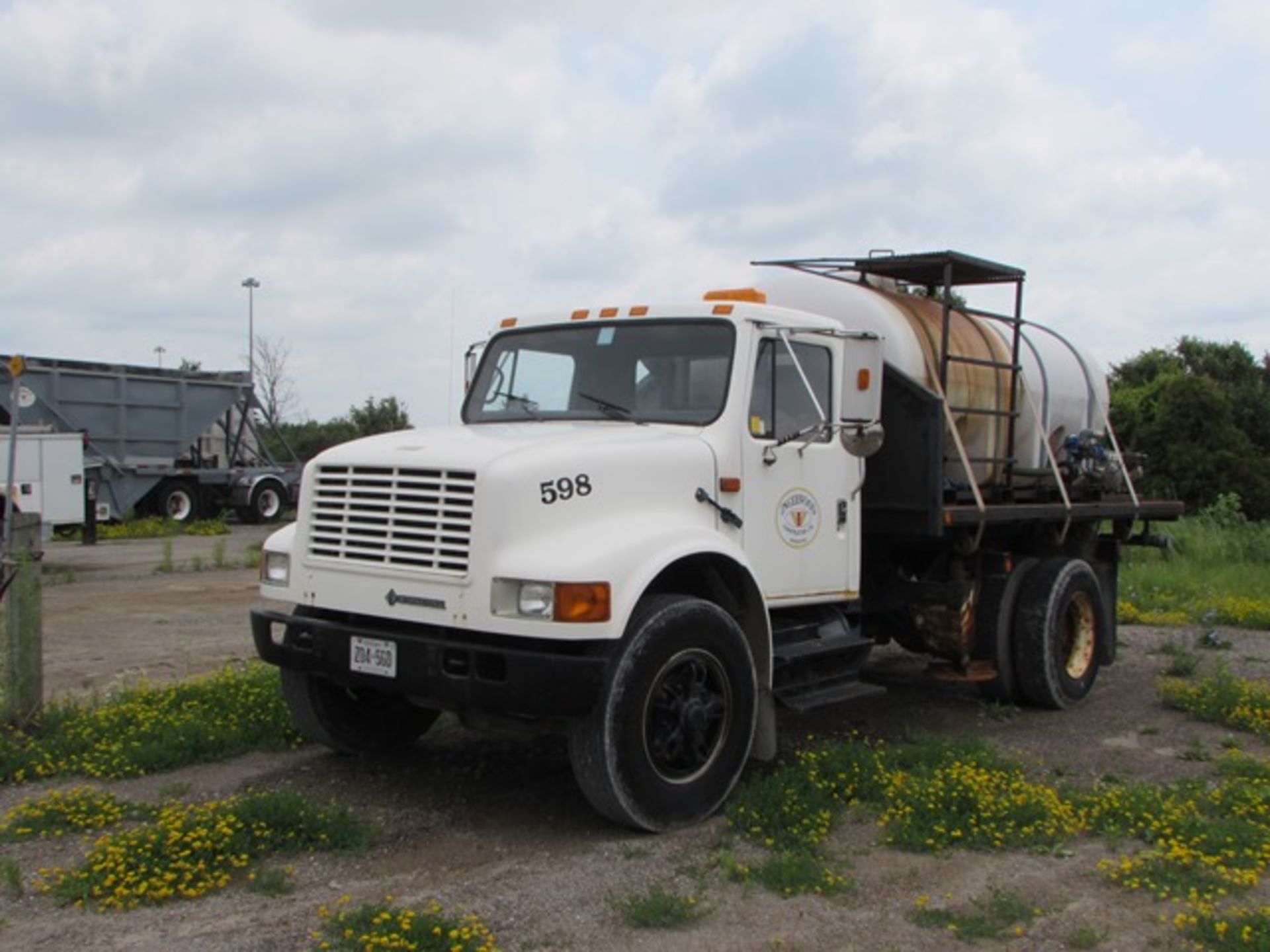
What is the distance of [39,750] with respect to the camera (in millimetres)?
6363

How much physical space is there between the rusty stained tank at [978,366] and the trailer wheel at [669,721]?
8.93ft

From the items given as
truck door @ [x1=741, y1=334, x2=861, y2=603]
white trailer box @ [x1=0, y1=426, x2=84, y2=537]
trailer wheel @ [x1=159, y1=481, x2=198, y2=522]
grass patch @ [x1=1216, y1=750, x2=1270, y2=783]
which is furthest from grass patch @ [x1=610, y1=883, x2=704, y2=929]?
trailer wheel @ [x1=159, y1=481, x2=198, y2=522]

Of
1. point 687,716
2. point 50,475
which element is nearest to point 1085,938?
point 687,716

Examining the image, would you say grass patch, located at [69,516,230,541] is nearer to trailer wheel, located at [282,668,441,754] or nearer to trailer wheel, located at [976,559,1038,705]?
trailer wheel, located at [282,668,441,754]

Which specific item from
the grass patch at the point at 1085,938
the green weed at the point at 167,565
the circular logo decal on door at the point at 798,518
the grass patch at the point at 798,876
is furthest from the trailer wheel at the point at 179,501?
the grass patch at the point at 1085,938

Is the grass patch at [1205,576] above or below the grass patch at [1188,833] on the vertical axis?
above

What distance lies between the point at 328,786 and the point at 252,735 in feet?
3.13

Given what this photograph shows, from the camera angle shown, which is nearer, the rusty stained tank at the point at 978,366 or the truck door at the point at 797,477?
the truck door at the point at 797,477

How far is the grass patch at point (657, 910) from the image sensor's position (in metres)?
4.42

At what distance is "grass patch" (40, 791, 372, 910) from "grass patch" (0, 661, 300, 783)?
2.95ft

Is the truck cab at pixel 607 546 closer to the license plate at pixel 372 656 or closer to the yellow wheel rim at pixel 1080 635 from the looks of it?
the license plate at pixel 372 656

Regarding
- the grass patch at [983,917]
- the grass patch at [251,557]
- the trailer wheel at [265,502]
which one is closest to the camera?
the grass patch at [983,917]

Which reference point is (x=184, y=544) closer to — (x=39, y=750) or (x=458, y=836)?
(x=39, y=750)

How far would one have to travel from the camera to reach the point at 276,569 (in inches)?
239
